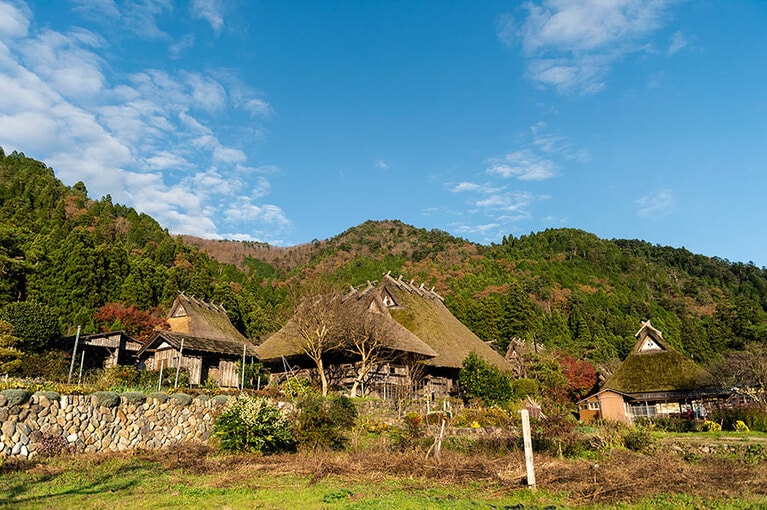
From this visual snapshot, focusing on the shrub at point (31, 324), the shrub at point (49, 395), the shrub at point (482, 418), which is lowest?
the shrub at point (482, 418)

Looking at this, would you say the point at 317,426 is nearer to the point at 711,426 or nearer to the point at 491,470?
the point at 491,470

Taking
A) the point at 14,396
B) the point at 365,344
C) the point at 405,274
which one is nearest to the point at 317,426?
the point at 14,396

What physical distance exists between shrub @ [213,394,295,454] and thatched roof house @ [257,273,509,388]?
11175 mm

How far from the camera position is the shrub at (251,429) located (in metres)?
12.7

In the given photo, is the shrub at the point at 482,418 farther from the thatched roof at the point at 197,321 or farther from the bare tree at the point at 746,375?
the thatched roof at the point at 197,321

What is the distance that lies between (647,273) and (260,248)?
77339 millimetres

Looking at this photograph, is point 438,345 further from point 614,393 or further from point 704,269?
point 704,269

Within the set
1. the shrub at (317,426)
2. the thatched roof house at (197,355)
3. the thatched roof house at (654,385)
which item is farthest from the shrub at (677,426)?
the thatched roof house at (197,355)

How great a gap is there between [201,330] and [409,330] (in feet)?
58.4

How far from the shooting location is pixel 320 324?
23.5 meters

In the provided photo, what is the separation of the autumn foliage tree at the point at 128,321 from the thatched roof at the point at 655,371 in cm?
3318

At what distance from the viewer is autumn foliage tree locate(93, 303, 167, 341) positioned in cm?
3953

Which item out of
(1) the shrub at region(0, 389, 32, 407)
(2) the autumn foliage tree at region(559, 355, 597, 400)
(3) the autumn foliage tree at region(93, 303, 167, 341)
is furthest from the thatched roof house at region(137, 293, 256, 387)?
(2) the autumn foliage tree at region(559, 355, 597, 400)

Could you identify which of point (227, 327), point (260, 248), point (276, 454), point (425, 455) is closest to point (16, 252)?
point (227, 327)
